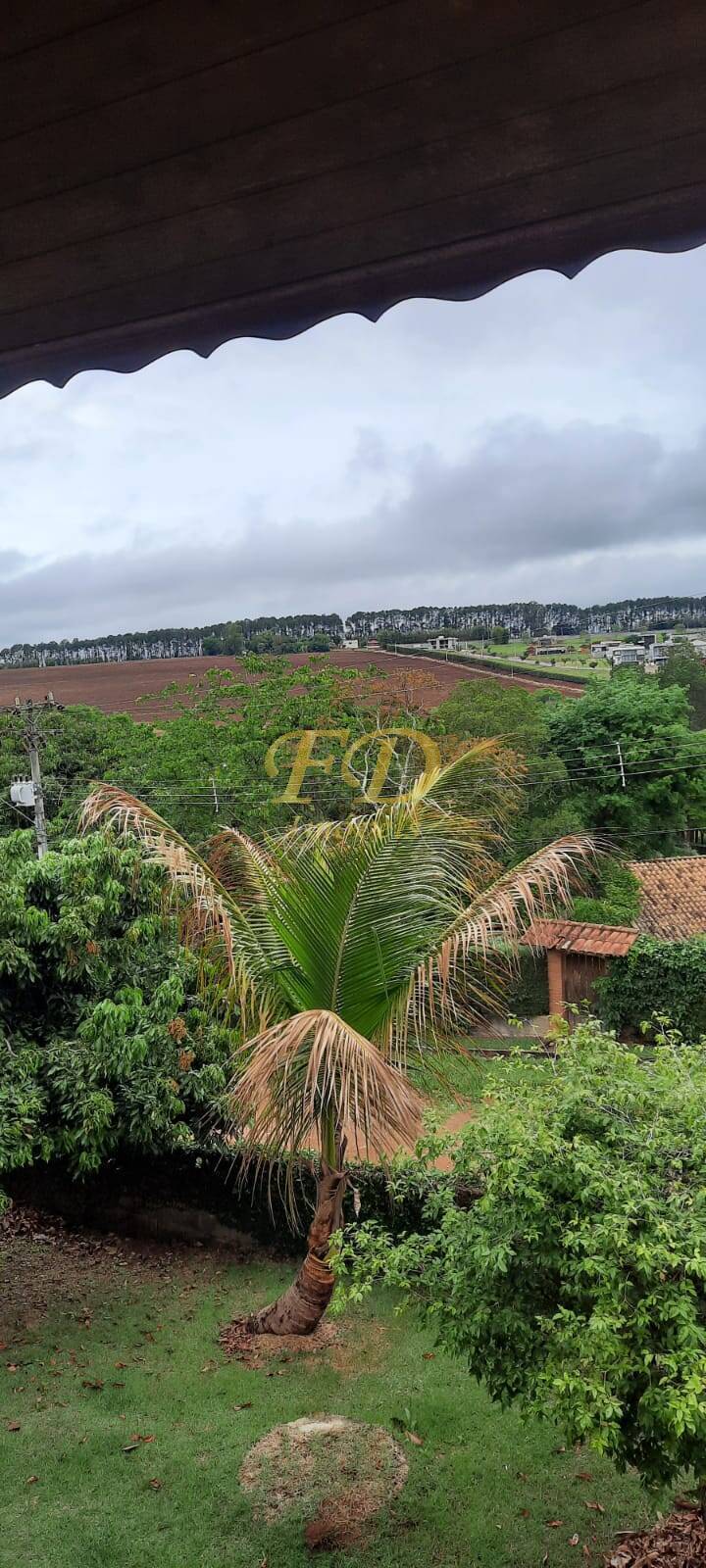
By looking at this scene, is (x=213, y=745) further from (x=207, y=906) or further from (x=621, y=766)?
(x=207, y=906)

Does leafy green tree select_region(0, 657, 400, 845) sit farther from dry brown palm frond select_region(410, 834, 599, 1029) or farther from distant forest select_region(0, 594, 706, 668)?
dry brown palm frond select_region(410, 834, 599, 1029)

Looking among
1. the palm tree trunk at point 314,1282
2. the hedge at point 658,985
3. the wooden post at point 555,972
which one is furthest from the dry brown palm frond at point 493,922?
the wooden post at point 555,972

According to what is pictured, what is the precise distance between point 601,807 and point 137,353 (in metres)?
16.2

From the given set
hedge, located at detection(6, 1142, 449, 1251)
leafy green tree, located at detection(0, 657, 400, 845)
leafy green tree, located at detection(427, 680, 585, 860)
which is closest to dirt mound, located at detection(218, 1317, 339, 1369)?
hedge, located at detection(6, 1142, 449, 1251)

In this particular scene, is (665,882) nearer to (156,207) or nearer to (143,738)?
(143,738)

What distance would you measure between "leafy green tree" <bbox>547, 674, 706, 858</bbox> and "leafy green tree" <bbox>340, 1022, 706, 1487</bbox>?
13.0 m

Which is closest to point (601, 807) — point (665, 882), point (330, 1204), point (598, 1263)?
point (665, 882)

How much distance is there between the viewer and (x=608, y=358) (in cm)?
96

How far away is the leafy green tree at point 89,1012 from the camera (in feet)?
18.4

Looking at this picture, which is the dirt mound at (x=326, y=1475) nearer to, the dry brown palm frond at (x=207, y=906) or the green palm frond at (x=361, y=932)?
the green palm frond at (x=361, y=932)

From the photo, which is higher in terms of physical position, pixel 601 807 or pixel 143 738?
pixel 143 738

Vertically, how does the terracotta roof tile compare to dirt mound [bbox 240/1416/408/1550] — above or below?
above

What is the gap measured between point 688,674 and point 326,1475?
708 inches

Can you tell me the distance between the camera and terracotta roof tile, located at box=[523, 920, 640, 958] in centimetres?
1159
